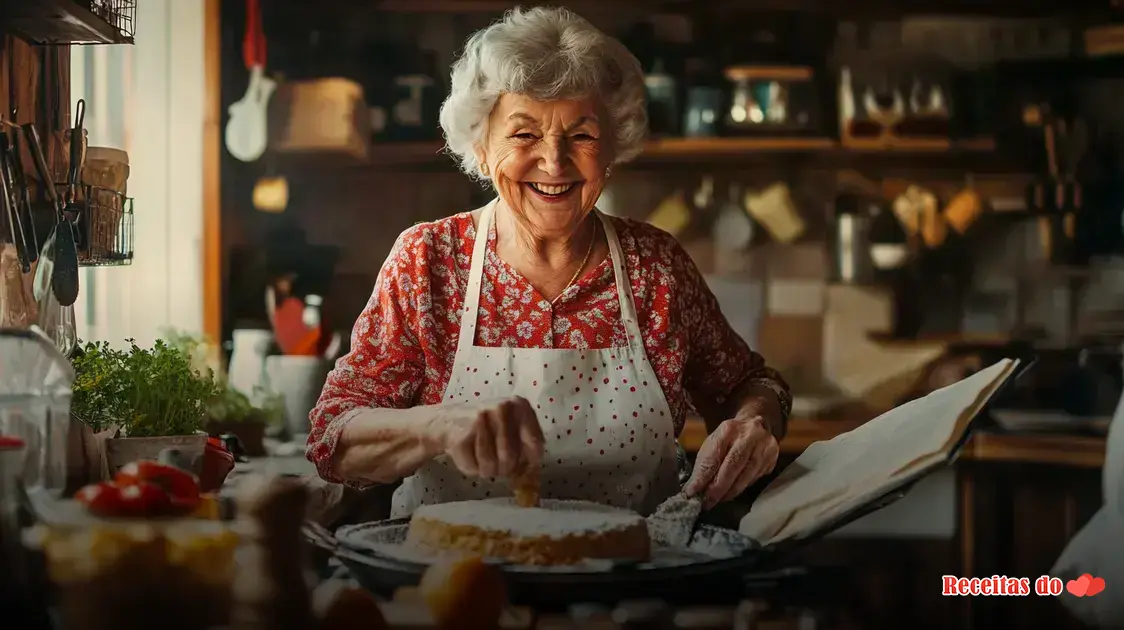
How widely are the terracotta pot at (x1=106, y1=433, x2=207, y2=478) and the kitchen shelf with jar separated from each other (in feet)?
1.68

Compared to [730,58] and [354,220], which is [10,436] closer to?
[354,220]

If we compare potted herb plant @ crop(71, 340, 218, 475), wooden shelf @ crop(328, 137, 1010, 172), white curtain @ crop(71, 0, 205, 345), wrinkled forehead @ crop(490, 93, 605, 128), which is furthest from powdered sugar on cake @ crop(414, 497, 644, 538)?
wooden shelf @ crop(328, 137, 1010, 172)

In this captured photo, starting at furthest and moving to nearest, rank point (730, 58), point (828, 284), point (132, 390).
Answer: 1. point (730, 58)
2. point (828, 284)
3. point (132, 390)

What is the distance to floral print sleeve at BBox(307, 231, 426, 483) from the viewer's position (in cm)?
119

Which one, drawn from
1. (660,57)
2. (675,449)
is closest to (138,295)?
(675,449)

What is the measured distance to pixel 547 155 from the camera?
121 cm

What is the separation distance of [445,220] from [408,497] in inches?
14.2

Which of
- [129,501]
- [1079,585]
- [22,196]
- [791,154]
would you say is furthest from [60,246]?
[791,154]

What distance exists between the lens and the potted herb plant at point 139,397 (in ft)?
3.83

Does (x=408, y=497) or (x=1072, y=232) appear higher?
(x=1072, y=232)

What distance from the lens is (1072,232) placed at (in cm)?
142

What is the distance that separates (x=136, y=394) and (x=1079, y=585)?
111 centimetres

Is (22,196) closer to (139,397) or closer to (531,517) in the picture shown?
(139,397)

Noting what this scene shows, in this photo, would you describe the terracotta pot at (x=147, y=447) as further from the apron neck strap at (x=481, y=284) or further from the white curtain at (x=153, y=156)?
the apron neck strap at (x=481, y=284)
